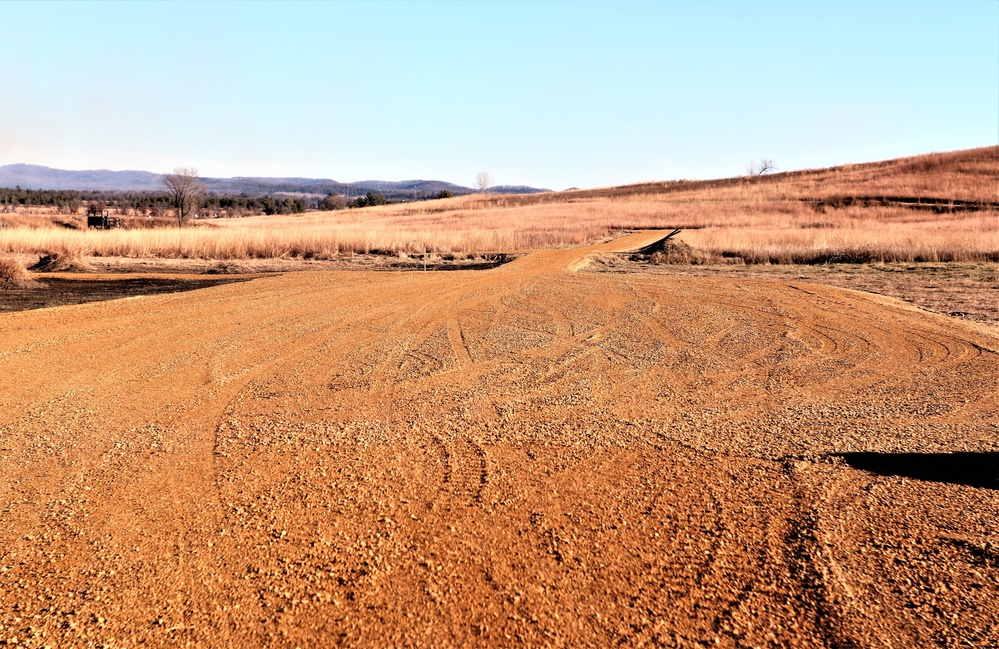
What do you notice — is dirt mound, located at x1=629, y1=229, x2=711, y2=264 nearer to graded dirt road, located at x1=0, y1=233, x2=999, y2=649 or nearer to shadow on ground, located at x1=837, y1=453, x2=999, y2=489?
graded dirt road, located at x1=0, y1=233, x2=999, y2=649

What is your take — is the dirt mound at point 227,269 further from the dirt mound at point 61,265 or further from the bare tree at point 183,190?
the bare tree at point 183,190

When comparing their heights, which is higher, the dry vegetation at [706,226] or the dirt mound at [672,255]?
the dry vegetation at [706,226]

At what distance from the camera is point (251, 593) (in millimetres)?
3170

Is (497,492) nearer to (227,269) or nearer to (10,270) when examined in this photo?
(10,270)

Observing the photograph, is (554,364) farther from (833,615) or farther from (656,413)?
(833,615)

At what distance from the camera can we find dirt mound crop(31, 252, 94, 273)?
18.3 metres

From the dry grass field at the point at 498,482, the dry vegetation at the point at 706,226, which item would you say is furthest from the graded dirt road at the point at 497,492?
the dry vegetation at the point at 706,226

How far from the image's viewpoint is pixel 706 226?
39375 mm

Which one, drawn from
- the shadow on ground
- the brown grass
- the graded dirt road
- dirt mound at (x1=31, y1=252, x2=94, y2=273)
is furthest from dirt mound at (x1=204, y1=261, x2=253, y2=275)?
the shadow on ground

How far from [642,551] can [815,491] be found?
1464 mm

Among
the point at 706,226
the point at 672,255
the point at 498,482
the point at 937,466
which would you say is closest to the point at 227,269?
the point at 672,255

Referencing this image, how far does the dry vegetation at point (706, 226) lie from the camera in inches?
843

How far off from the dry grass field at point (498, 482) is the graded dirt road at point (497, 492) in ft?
0.07

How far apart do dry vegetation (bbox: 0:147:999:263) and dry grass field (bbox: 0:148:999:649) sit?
1267cm
